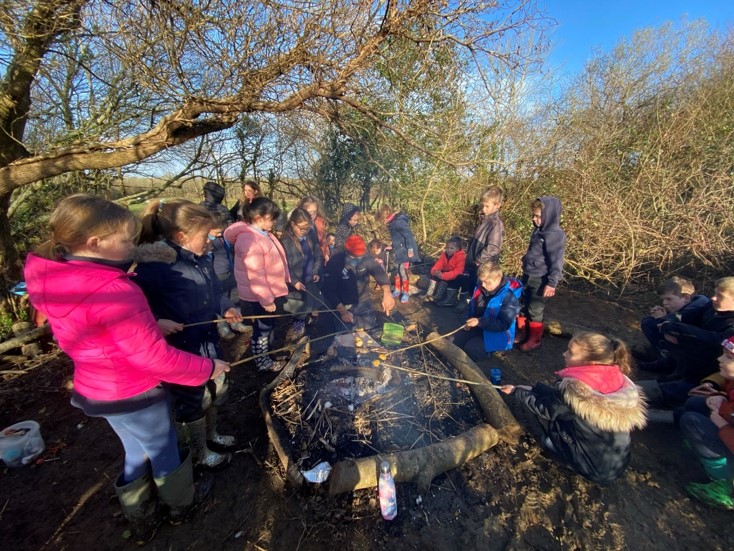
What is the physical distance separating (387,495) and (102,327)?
2094 mm

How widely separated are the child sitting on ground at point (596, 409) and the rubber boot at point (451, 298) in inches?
141

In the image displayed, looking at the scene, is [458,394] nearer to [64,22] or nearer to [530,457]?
[530,457]

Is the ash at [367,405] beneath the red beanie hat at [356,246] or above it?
beneath

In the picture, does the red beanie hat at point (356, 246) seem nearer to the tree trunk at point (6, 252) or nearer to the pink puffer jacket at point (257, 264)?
the pink puffer jacket at point (257, 264)

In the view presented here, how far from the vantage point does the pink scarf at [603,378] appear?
231 cm

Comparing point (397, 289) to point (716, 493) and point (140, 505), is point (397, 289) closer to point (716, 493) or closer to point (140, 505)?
point (716, 493)

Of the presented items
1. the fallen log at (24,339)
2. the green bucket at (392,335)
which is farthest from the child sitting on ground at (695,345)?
the fallen log at (24,339)

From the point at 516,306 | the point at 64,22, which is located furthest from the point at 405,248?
the point at 64,22

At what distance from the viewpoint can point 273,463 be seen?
8.71ft

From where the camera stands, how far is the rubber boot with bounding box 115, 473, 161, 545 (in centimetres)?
201

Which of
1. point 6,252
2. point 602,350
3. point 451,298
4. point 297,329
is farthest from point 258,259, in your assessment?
point 6,252

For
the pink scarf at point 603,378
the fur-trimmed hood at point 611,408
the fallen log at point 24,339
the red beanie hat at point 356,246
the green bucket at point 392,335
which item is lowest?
the fallen log at point 24,339

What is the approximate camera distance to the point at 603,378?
2324 mm

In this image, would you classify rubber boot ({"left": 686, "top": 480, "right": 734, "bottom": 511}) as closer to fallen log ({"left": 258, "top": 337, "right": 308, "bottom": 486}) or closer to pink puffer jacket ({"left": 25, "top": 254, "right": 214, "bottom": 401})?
fallen log ({"left": 258, "top": 337, "right": 308, "bottom": 486})
